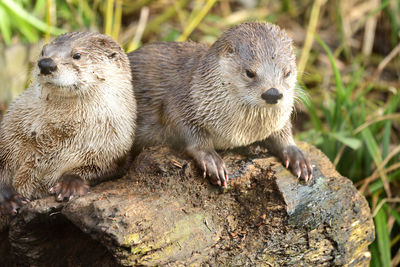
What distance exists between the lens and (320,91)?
13.7ft

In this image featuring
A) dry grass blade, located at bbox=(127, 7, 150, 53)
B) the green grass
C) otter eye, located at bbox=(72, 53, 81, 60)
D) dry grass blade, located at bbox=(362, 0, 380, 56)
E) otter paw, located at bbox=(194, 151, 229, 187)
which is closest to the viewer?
otter eye, located at bbox=(72, 53, 81, 60)

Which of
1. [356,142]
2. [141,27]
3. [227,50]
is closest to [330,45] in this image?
[141,27]

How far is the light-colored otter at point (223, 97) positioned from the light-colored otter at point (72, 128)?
23cm

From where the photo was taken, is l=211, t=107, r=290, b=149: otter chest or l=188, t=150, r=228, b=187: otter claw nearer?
l=188, t=150, r=228, b=187: otter claw

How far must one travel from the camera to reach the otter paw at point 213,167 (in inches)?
83.3

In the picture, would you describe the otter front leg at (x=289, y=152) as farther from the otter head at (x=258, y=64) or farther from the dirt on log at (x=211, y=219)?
the otter head at (x=258, y=64)

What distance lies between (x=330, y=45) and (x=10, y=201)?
3.31 m

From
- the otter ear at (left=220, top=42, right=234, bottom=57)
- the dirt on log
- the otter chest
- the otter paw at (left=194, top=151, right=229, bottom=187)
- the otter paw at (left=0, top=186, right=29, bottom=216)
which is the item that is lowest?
the otter paw at (left=0, top=186, right=29, bottom=216)

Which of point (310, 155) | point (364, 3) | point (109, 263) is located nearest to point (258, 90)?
point (310, 155)

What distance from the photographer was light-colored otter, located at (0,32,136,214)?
204 centimetres

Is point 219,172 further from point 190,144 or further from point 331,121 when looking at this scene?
point 331,121

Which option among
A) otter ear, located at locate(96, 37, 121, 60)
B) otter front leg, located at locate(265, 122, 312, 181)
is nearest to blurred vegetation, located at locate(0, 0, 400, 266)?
otter front leg, located at locate(265, 122, 312, 181)

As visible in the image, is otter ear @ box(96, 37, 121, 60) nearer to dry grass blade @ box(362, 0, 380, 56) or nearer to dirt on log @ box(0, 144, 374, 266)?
dirt on log @ box(0, 144, 374, 266)

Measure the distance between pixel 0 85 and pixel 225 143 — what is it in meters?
2.21
